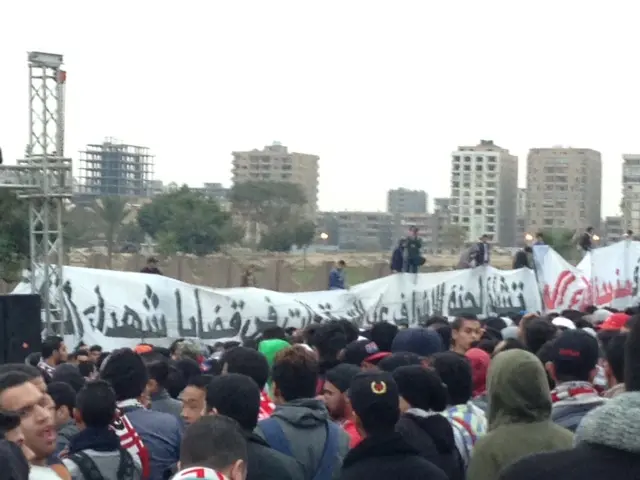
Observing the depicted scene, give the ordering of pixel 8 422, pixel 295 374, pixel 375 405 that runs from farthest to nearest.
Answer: pixel 295 374
pixel 375 405
pixel 8 422

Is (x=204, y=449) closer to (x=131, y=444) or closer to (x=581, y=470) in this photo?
(x=581, y=470)

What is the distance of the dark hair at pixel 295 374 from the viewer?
18.5ft

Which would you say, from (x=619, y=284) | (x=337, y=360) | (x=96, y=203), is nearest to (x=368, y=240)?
(x=96, y=203)

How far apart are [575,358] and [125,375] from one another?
2.13 metres

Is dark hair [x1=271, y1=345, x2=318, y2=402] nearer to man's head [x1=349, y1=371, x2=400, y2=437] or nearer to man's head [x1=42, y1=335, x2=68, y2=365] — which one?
man's head [x1=349, y1=371, x2=400, y2=437]

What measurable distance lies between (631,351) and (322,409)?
106 inches

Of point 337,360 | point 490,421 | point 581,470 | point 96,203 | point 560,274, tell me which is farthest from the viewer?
point 96,203

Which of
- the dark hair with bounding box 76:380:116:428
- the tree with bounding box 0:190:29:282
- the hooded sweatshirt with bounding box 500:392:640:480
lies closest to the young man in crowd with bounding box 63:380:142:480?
the dark hair with bounding box 76:380:116:428

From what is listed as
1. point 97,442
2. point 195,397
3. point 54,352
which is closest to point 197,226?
point 54,352

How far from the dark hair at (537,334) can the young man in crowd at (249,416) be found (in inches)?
132

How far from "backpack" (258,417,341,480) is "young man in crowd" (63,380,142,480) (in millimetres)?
615

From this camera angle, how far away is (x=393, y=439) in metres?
4.54

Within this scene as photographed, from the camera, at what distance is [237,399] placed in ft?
15.7

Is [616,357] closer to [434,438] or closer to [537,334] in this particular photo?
[434,438]
